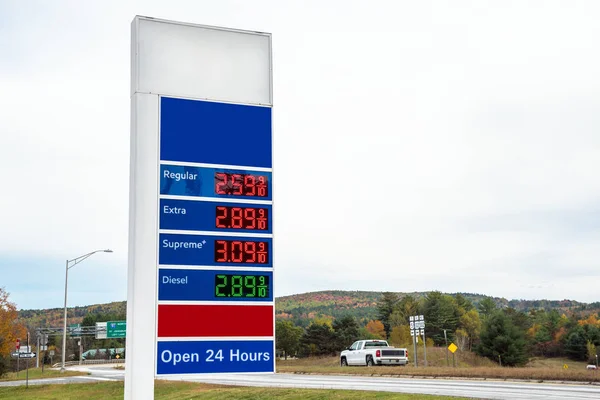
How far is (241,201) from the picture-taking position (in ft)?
42.2

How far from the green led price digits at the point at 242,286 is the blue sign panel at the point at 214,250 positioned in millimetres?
219

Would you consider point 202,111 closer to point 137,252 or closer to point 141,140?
point 141,140

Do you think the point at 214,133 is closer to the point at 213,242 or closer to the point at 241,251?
the point at 213,242

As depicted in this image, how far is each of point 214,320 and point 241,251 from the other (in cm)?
125

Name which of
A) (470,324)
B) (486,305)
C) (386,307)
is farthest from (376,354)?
(486,305)

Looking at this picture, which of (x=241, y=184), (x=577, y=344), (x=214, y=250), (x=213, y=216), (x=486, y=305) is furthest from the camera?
A: (x=486, y=305)

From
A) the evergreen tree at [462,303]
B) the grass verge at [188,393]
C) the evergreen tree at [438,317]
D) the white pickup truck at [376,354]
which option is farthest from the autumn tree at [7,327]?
the evergreen tree at [462,303]

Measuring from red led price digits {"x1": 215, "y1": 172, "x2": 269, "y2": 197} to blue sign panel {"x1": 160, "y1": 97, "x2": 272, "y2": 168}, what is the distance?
238mm

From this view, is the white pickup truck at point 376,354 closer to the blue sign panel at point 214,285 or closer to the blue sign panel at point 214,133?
the blue sign panel at point 214,285

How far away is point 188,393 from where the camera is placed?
29.5 meters

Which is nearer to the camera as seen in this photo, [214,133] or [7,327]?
[214,133]

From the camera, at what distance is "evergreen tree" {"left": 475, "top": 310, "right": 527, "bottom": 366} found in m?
76.4

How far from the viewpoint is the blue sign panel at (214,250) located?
12.2m

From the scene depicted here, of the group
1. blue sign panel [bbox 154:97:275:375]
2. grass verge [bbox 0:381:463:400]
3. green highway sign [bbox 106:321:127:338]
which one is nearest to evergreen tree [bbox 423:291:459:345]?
green highway sign [bbox 106:321:127:338]
